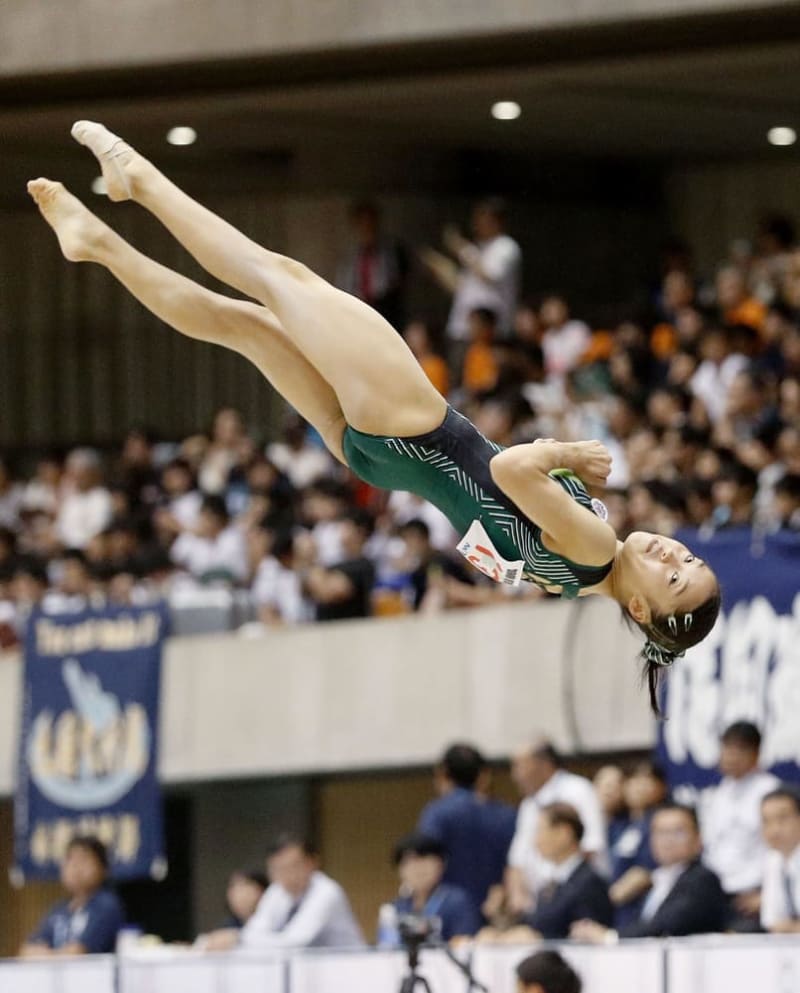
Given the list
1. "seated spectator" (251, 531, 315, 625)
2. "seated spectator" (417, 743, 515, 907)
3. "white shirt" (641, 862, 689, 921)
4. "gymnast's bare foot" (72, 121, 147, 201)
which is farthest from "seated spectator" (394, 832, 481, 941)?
"seated spectator" (251, 531, 315, 625)

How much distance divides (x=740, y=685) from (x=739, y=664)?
91 millimetres

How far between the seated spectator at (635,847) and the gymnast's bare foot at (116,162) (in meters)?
3.45

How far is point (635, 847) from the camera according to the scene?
8.41 m

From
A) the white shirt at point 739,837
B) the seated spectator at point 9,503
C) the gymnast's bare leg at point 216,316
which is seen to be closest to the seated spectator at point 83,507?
the seated spectator at point 9,503

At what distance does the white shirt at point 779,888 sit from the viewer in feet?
24.1

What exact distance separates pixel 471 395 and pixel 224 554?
1774 mm

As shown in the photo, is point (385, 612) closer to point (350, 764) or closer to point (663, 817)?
point (350, 764)

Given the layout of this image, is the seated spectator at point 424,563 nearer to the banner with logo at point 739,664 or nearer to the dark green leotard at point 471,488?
the banner with logo at point 739,664

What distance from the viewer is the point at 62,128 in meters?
12.2

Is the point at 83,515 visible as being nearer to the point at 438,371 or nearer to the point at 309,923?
the point at 438,371

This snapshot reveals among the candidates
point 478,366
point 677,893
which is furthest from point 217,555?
point 677,893

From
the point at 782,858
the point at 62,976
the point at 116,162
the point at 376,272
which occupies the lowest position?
the point at 62,976

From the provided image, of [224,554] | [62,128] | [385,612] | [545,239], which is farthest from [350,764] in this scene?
[545,239]

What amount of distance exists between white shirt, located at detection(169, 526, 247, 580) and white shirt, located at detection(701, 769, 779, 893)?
192 inches
